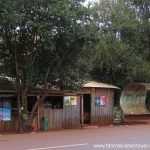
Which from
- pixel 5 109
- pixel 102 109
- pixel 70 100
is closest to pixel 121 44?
pixel 102 109

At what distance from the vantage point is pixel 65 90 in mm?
29750

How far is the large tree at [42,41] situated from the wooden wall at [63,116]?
5.64 ft

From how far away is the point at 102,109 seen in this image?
113ft

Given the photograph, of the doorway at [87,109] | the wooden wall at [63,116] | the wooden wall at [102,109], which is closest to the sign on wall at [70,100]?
the wooden wall at [63,116]

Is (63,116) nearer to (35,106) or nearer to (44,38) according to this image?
(35,106)

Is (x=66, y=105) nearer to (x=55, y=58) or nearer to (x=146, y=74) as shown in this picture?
(x=55, y=58)

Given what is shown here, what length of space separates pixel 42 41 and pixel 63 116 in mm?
6504

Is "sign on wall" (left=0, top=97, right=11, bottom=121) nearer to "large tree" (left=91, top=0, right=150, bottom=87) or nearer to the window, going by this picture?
the window

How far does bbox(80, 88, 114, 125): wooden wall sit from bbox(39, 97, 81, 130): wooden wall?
209 centimetres

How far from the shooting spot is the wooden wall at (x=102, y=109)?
3375 centimetres

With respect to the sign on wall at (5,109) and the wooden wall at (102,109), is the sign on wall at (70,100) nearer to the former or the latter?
the wooden wall at (102,109)

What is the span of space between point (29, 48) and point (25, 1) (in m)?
3.13

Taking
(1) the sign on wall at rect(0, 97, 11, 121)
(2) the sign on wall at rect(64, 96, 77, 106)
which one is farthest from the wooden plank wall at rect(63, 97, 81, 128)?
(1) the sign on wall at rect(0, 97, 11, 121)

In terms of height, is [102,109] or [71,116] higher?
[102,109]
